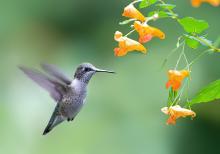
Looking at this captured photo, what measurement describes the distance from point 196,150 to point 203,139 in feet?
0.71

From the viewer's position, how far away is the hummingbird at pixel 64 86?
389 centimetres

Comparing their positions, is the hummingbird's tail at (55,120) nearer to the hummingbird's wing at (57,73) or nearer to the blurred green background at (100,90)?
the hummingbird's wing at (57,73)

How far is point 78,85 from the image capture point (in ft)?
13.2

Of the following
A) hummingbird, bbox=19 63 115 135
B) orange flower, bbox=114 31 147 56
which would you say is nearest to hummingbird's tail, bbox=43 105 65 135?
hummingbird, bbox=19 63 115 135

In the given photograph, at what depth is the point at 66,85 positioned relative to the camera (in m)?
4.13

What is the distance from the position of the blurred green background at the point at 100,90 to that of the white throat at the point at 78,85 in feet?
13.8

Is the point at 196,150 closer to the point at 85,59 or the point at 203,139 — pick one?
the point at 203,139

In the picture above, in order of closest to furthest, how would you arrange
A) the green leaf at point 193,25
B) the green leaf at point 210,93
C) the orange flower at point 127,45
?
the green leaf at point 193,25
the green leaf at point 210,93
the orange flower at point 127,45

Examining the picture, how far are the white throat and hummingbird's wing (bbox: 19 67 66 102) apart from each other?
8 centimetres

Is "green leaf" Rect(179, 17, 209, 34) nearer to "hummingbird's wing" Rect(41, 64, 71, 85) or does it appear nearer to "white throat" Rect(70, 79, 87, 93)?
"white throat" Rect(70, 79, 87, 93)

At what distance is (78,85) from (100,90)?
5256 millimetres

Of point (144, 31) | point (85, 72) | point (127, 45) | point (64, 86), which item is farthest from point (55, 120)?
point (144, 31)

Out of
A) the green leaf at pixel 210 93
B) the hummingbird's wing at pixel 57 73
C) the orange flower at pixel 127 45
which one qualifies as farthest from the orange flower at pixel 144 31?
the hummingbird's wing at pixel 57 73

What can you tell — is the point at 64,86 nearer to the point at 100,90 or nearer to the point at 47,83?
the point at 47,83
